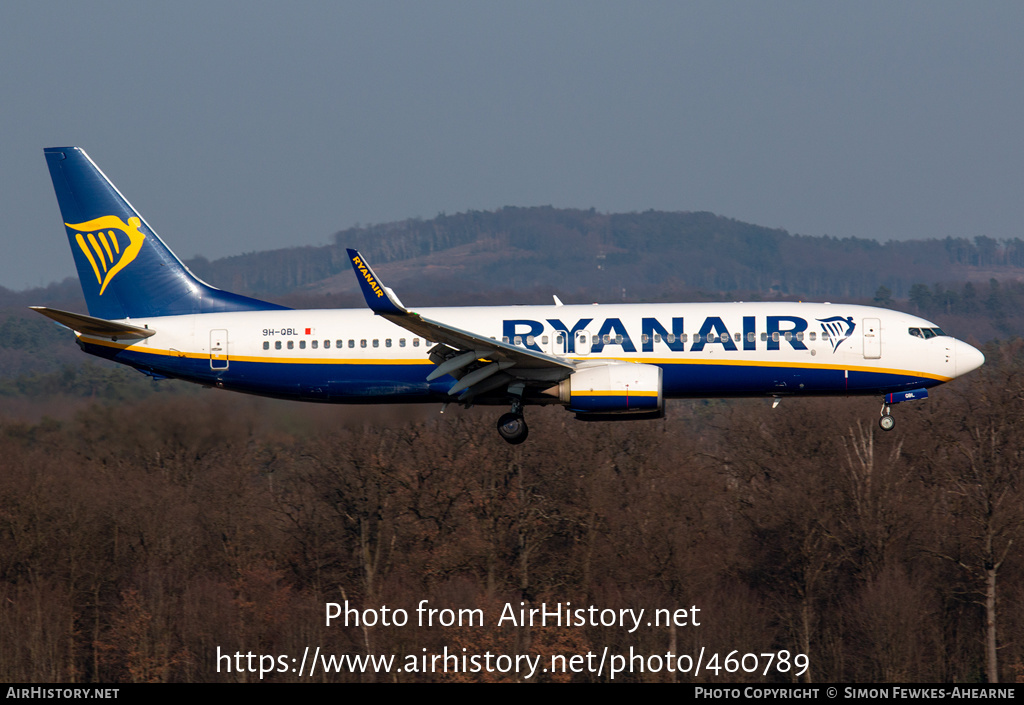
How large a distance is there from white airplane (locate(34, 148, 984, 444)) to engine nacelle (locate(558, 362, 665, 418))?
4cm

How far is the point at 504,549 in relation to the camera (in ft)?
211

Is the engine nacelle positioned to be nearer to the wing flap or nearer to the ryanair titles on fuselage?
the wing flap

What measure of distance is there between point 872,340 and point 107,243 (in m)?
23.9

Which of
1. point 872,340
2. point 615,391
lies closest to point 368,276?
point 615,391

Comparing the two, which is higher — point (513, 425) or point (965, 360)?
point (965, 360)

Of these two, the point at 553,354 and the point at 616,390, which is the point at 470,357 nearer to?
the point at 553,354

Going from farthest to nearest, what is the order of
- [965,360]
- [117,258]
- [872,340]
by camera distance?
[117,258] < [965,360] < [872,340]

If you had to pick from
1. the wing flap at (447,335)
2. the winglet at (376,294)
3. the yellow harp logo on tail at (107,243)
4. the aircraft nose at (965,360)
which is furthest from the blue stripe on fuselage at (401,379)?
the winglet at (376,294)

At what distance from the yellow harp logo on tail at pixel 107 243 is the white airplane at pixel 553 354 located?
189cm

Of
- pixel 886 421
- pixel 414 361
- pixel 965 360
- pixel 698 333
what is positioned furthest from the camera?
pixel 886 421

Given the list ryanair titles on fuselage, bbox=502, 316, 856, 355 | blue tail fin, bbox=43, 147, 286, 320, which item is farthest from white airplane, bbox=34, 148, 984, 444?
blue tail fin, bbox=43, 147, 286, 320

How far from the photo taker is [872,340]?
34125 millimetres

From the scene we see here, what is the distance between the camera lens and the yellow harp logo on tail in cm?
3809
